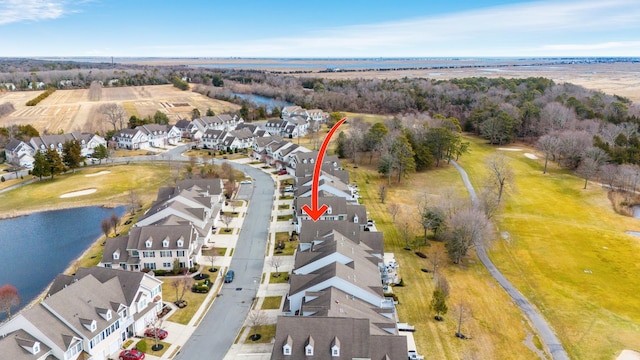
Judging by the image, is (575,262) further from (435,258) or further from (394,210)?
(394,210)

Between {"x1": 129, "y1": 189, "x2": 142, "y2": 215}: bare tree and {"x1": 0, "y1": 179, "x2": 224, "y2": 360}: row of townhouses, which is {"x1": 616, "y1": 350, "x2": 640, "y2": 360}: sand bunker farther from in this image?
{"x1": 129, "y1": 189, "x2": 142, "y2": 215}: bare tree

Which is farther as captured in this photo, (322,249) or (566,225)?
(566,225)

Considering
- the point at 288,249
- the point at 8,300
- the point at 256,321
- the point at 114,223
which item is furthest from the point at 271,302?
the point at 114,223

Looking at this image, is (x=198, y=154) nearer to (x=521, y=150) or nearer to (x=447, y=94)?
(x=521, y=150)

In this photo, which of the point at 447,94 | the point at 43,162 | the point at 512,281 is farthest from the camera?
the point at 447,94

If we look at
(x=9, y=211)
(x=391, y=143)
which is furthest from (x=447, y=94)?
(x=9, y=211)

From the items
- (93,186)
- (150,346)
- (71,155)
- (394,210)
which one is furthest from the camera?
(71,155)
